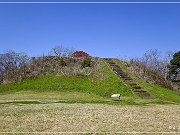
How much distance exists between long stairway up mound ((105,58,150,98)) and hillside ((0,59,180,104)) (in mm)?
499

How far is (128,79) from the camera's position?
4531 centimetres

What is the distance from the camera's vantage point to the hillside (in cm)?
3693

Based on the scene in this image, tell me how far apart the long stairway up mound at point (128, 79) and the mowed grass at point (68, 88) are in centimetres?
73

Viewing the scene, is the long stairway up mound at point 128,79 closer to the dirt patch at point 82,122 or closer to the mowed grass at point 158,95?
the mowed grass at point 158,95

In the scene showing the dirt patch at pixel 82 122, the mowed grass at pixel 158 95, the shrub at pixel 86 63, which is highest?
the shrub at pixel 86 63

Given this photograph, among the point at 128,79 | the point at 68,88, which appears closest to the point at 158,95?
the point at 128,79

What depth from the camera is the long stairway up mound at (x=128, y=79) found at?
38963mm

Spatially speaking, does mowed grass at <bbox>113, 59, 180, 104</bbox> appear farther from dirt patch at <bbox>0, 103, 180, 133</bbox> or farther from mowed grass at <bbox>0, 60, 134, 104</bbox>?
dirt patch at <bbox>0, 103, 180, 133</bbox>

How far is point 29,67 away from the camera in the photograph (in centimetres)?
5116

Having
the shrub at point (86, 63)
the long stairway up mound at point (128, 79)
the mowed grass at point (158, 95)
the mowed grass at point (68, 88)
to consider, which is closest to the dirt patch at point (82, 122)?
the mowed grass at point (158, 95)

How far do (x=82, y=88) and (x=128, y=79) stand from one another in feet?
21.5

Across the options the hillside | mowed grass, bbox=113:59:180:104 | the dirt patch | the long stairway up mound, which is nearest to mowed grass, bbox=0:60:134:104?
the hillside

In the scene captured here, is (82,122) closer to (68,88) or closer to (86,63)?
(68,88)

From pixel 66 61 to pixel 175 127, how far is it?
36124 mm
